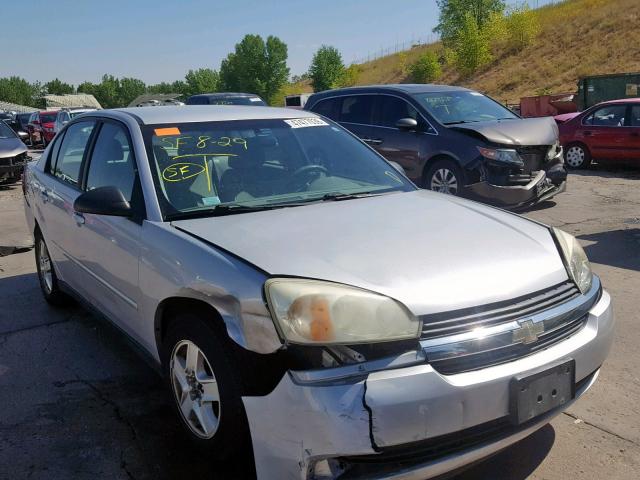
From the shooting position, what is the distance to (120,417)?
3.34 meters

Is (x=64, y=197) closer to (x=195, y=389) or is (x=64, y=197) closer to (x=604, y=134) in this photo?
(x=195, y=389)

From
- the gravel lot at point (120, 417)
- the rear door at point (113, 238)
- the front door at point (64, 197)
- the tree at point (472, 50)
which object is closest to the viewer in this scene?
the gravel lot at point (120, 417)

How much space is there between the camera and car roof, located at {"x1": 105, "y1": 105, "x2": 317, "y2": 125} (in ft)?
12.1

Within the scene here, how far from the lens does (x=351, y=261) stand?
2.45m

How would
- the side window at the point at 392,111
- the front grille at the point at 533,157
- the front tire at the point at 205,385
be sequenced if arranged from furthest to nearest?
1. the side window at the point at 392,111
2. the front grille at the point at 533,157
3. the front tire at the point at 205,385

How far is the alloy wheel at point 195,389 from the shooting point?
8.61ft

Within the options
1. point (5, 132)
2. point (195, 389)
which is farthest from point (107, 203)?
point (5, 132)

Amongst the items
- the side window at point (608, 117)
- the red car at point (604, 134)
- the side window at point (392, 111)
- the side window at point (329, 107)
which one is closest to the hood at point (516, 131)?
the side window at point (392, 111)

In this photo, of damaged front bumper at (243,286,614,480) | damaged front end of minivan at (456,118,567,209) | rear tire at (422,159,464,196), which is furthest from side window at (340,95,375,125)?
damaged front bumper at (243,286,614,480)

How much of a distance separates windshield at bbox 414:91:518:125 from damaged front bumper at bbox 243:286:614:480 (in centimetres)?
702

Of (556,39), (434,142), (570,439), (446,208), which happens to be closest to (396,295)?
(446,208)

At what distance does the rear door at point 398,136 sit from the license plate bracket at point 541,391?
661 cm

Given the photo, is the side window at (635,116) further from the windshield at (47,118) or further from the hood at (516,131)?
the windshield at (47,118)

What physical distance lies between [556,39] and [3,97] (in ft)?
321
